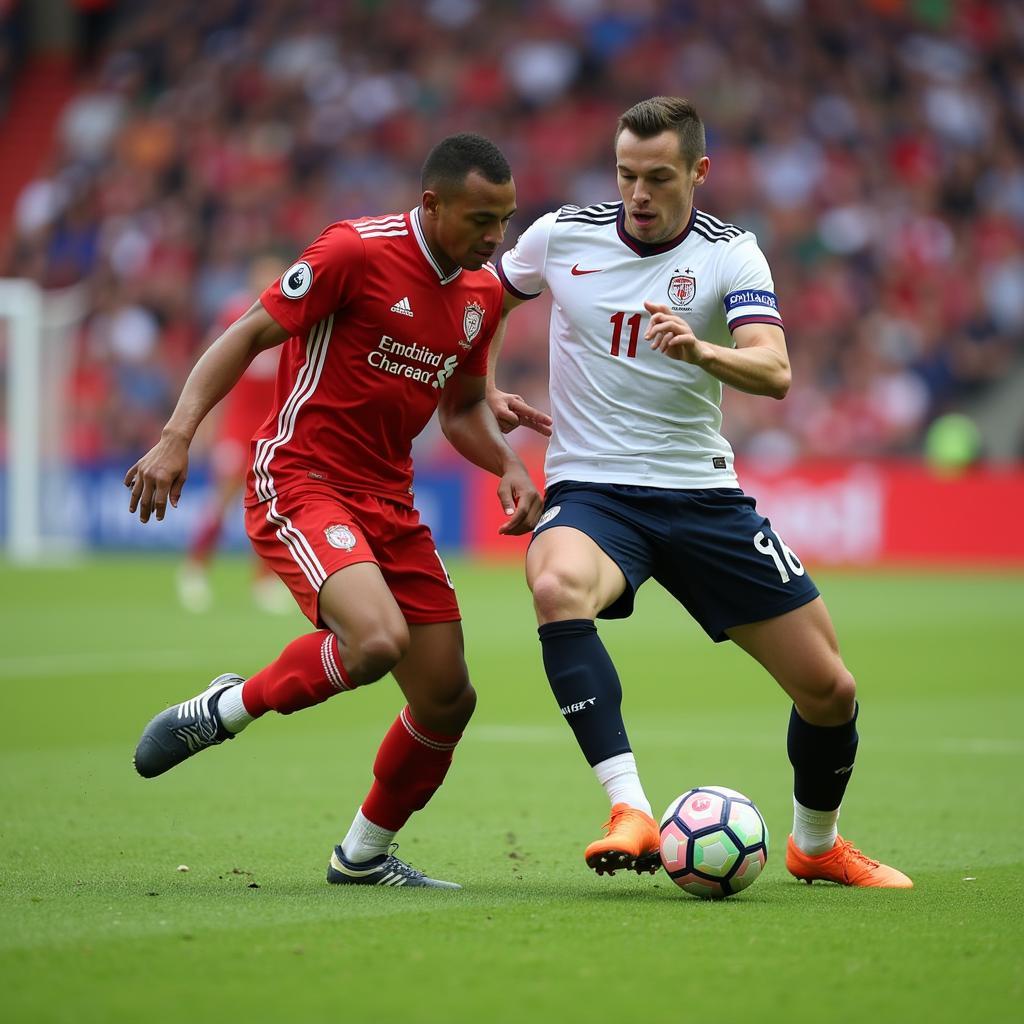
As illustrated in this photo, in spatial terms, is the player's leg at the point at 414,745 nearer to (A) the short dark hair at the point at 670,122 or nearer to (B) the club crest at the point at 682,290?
(B) the club crest at the point at 682,290

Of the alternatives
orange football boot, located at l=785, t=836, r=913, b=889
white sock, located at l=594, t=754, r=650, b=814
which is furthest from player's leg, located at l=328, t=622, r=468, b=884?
orange football boot, located at l=785, t=836, r=913, b=889

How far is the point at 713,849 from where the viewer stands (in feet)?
16.9

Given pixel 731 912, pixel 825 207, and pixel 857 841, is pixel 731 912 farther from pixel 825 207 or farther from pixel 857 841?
pixel 825 207

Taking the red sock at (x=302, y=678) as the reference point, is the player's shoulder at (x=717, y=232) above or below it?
above

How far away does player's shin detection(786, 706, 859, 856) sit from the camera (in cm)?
572

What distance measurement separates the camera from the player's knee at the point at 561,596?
17.4ft

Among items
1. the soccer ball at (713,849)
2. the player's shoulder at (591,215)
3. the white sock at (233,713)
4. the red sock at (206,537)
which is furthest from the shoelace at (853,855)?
the red sock at (206,537)

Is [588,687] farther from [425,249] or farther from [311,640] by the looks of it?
[425,249]

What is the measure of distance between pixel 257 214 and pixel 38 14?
348 inches

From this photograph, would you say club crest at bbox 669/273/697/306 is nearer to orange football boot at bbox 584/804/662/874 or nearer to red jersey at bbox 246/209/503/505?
red jersey at bbox 246/209/503/505

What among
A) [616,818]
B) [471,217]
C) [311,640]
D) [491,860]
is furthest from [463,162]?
[491,860]

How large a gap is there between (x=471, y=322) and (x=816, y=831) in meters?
1.96

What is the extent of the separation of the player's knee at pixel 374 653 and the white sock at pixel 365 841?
0.69 meters

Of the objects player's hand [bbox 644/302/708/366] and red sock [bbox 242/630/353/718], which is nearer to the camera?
player's hand [bbox 644/302/708/366]
